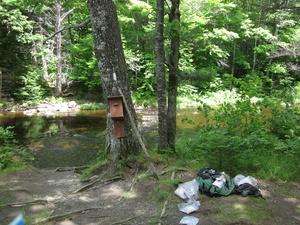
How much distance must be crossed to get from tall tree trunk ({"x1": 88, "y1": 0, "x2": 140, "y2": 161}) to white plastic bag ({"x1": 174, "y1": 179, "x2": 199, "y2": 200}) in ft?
5.68

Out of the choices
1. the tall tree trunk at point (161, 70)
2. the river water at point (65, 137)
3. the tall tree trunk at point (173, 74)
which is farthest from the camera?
the river water at point (65, 137)

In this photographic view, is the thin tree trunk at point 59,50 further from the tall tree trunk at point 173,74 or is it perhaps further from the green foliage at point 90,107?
the tall tree trunk at point 173,74

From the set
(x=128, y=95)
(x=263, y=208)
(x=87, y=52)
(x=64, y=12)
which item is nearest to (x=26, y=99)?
(x=87, y=52)

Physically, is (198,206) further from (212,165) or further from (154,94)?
(154,94)

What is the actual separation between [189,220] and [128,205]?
1083 mm

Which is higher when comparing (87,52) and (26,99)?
(87,52)

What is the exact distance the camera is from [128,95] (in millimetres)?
4980

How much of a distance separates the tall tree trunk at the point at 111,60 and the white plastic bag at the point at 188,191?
173cm

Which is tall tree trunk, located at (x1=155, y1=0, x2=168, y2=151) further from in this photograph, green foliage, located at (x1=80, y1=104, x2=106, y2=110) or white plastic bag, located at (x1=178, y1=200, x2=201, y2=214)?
green foliage, located at (x1=80, y1=104, x2=106, y2=110)

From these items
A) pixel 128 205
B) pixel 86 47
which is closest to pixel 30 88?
pixel 86 47

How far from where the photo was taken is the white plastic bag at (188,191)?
11.0ft

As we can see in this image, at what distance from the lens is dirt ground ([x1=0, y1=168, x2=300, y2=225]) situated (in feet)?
Answer: 9.46

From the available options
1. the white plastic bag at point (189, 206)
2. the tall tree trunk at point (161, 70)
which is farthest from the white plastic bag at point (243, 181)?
the tall tree trunk at point (161, 70)

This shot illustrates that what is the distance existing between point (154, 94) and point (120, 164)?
16668mm
